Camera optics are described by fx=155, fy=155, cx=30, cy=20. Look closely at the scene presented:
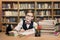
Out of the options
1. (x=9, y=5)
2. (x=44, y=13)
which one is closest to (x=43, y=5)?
(x=44, y=13)

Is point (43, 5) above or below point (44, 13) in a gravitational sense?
above

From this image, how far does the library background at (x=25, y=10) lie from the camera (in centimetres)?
616

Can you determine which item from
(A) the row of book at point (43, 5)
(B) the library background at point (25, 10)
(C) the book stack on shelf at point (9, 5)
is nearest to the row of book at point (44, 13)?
(B) the library background at point (25, 10)

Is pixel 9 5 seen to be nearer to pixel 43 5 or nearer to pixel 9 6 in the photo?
pixel 9 6

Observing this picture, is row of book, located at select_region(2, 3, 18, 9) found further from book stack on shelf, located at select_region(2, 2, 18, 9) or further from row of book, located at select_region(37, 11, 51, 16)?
row of book, located at select_region(37, 11, 51, 16)

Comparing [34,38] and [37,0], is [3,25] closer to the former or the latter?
[37,0]

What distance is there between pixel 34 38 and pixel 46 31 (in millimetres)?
672

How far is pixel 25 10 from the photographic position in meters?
6.28

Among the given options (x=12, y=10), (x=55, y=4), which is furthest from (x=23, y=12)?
(x=55, y=4)

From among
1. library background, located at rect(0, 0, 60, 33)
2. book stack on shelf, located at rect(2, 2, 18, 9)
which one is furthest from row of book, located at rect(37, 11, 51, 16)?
book stack on shelf, located at rect(2, 2, 18, 9)

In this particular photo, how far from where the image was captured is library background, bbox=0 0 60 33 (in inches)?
242

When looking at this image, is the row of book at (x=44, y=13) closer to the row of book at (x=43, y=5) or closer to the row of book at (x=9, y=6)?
the row of book at (x=43, y=5)

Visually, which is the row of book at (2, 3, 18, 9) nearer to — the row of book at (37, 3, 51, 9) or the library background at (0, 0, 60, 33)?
the library background at (0, 0, 60, 33)

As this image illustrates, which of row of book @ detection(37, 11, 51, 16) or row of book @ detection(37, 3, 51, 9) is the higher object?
row of book @ detection(37, 3, 51, 9)
